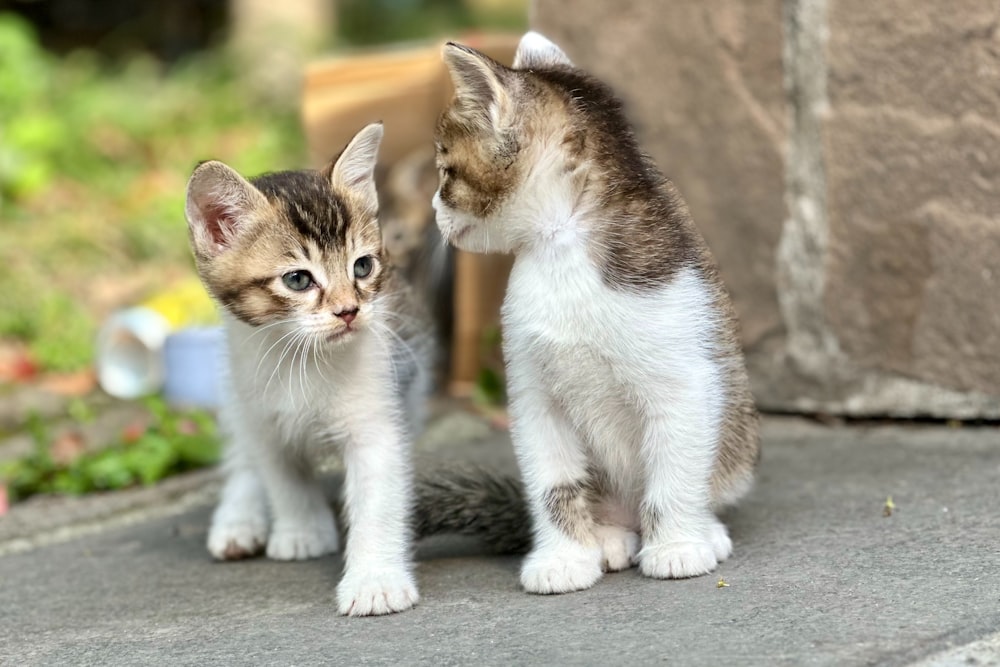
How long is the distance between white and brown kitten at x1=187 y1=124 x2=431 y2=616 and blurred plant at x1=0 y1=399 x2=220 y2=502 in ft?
3.75

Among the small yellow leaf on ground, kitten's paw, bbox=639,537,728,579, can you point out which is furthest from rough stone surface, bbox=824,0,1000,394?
kitten's paw, bbox=639,537,728,579

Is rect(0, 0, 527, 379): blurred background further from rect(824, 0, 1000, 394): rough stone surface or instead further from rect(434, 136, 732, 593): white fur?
rect(824, 0, 1000, 394): rough stone surface

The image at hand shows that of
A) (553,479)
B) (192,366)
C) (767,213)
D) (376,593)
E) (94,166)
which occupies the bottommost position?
(192,366)

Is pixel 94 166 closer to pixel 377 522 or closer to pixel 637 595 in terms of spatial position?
pixel 377 522

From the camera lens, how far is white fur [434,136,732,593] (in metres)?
2.75

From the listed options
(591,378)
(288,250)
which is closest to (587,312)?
(591,378)

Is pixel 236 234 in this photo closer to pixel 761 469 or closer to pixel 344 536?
pixel 344 536

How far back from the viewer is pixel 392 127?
5.68 m

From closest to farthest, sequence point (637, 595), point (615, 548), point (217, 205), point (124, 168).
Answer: point (637, 595) < point (615, 548) < point (217, 205) < point (124, 168)

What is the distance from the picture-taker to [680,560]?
9.20ft

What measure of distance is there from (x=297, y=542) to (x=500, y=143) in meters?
1.34

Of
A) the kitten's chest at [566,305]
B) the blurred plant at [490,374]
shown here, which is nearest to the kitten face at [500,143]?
the kitten's chest at [566,305]

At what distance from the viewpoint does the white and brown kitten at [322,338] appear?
2.97m

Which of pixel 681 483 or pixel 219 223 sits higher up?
pixel 219 223
